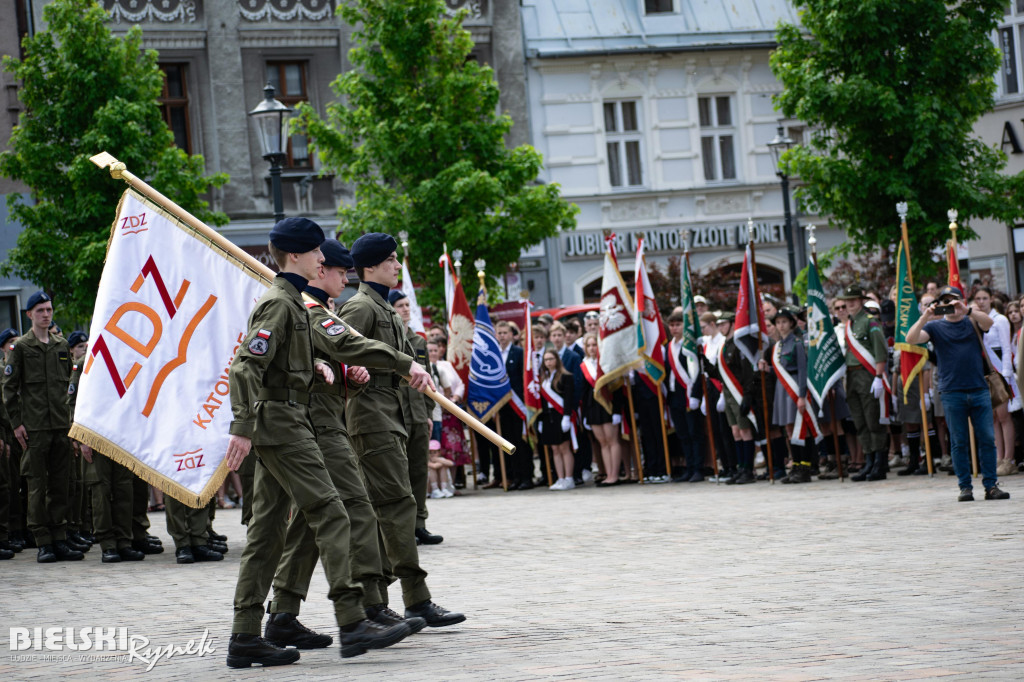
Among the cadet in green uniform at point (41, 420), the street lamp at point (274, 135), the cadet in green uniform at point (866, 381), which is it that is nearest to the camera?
the cadet in green uniform at point (41, 420)

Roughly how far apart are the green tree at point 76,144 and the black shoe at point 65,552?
491 inches

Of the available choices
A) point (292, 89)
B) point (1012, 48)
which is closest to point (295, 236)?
point (292, 89)

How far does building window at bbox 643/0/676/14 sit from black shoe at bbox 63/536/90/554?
1022 inches

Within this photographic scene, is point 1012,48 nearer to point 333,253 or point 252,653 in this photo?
point 333,253

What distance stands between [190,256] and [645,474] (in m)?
10.4

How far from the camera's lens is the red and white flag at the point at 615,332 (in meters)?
18.1

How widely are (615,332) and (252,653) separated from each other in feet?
38.3

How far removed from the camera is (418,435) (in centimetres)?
1060

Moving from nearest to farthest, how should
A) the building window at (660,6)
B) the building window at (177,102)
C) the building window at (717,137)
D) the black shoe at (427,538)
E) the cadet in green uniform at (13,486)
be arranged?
the black shoe at (427,538) → the cadet in green uniform at (13,486) → the building window at (177,102) → the building window at (717,137) → the building window at (660,6)

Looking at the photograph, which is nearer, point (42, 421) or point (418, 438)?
point (418, 438)

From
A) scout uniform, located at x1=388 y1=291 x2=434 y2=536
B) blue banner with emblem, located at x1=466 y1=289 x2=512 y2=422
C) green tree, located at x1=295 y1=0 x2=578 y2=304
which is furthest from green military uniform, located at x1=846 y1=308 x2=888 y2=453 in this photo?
green tree, located at x1=295 y1=0 x2=578 y2=304

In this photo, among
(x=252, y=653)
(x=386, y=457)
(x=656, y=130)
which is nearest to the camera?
(x=252, y=653)

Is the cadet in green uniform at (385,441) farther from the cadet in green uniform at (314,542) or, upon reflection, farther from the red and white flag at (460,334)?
the red and white flag at (460,334)

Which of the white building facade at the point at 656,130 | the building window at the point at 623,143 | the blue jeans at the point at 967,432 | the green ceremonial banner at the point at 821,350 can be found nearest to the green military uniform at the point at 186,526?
the blue jeans at the point at 967,432
